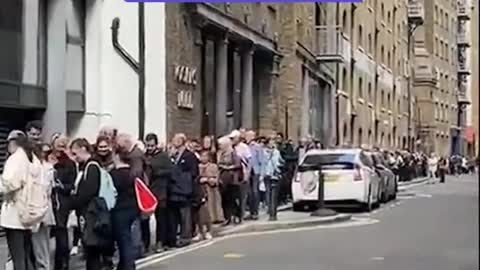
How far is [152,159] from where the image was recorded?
51.6 ft

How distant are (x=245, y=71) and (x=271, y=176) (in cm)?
902

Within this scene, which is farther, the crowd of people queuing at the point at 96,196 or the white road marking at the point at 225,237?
the white road marking at the point at 225,237

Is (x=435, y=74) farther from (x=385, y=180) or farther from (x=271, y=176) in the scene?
(x=385, y=180)

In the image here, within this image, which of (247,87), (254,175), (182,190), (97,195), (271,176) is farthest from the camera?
(247,87)

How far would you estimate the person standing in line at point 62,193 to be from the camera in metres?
12.2

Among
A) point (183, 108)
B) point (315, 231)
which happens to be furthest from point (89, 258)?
point (183, 108)

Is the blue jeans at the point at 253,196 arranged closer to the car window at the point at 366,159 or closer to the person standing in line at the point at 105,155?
the car window at the point at 366,159

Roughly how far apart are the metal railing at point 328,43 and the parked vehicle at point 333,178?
231 inches

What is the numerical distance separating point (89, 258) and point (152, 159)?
4.43 metres

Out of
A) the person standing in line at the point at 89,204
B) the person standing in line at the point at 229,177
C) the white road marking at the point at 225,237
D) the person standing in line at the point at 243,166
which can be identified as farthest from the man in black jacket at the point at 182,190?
the person standing in line at the point at 89,204

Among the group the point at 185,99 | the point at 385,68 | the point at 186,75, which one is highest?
the point at 186,75

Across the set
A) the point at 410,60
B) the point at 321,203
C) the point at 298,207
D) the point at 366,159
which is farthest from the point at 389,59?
the point at 298,207

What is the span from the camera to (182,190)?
642 inches

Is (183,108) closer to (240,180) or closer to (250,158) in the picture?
(250,158)
